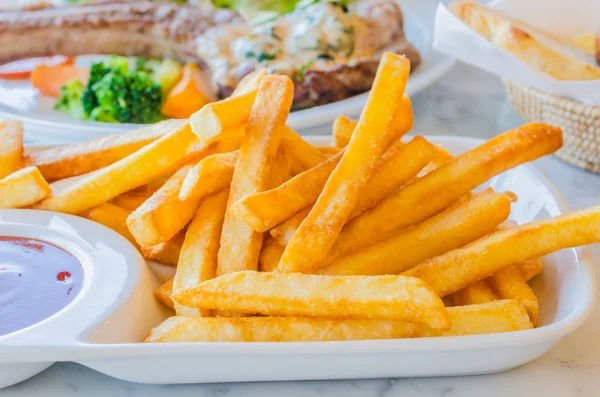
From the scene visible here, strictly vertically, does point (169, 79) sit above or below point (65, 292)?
below

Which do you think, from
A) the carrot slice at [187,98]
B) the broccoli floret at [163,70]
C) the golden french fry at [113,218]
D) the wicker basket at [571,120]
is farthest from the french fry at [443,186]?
the broccoli floret at [163,70]

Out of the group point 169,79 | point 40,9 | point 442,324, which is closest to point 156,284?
point 442,324

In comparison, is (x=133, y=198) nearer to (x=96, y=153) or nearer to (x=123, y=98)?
(x=96, y=153)

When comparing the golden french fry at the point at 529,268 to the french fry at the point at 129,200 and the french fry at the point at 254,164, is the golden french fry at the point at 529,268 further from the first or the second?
the french fry at the point at 129,200

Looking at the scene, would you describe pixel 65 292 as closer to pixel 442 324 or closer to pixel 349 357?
pixel 349 357

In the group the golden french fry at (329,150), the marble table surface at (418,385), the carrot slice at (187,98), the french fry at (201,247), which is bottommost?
the carrot slice at (187,98)

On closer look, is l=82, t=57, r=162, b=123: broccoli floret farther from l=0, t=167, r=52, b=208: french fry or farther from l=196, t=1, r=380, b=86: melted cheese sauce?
l=0, t=167, r=52, b=208: french fry

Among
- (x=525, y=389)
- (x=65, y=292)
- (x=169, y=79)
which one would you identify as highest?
(x=65, y=292)

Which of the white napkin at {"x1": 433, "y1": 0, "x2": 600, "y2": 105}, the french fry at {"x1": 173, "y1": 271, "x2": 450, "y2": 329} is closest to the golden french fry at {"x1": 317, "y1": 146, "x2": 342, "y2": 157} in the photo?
the french fry at {"x1": 173, "y1": 271, "x2": 450, "y2": 329}

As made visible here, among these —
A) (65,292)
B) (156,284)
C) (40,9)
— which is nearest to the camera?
(65,292)
